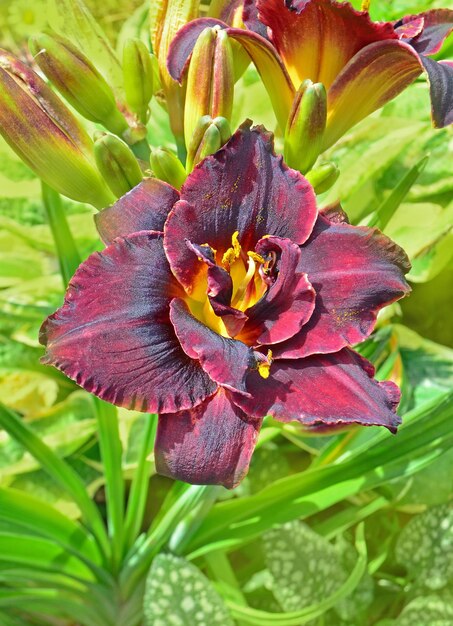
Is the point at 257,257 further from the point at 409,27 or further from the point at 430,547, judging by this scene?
the point at 430,547

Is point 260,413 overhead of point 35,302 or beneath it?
overhead

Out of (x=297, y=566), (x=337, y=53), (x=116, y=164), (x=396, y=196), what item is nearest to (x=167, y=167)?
(x=116, y=164)

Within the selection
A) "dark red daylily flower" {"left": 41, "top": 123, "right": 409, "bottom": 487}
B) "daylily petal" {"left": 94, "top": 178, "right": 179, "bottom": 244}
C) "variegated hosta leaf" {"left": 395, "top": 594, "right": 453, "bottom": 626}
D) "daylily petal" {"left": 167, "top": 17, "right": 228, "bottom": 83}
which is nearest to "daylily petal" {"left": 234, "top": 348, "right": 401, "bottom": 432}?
"dark red daylily flower" {"left": 41, "top": 123, "right": 409, "bottom": 487}

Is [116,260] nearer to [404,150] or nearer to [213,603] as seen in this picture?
[213,603]

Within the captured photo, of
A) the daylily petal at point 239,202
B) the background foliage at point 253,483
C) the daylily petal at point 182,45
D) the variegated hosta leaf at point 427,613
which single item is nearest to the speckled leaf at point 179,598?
the background foliage at point 253,483

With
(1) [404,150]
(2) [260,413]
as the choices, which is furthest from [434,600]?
(1) [404,150]

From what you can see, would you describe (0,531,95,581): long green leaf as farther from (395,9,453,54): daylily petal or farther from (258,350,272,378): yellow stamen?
(395,9,453,54): daylily petal
